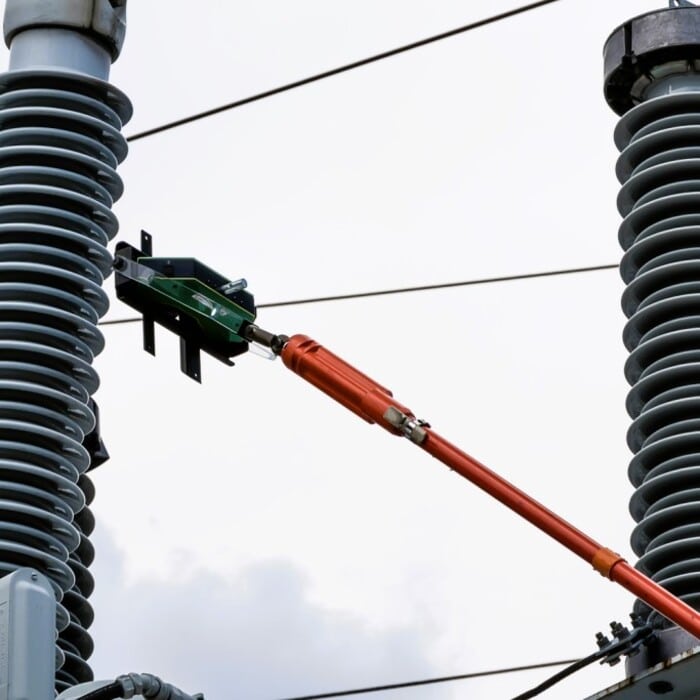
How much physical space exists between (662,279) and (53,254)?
95.1 inches

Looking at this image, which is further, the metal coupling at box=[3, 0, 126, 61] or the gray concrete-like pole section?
the metal coupling at box=[3, 0, 126, 61]

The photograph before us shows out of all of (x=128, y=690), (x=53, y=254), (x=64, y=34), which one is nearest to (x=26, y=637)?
(x=128, y=690)

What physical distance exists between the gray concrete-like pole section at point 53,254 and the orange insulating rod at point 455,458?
619 mm

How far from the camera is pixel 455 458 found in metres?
5.66

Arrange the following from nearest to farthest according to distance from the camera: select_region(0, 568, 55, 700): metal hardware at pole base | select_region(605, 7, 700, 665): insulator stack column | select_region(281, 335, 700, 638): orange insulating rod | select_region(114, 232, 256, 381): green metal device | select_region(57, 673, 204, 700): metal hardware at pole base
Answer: select_region(0, 568, 55, 700): metal hardware at pole base < select_region(57, 673, 204, 700): metal hardware at pole base < select_region(281, 335, 700, 638): orange insulating rod < select_region(114, 232, 256, 381): green metal device < select_region(605, 7, 700, 665): insulator stack column

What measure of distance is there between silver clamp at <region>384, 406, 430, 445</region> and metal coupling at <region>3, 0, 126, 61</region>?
120 centimetres

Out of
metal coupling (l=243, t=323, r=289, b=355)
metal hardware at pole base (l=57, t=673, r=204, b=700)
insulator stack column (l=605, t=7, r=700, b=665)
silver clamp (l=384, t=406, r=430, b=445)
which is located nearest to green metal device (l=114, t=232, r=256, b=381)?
metal coupling (l=243, t=323, r=289, b=355)

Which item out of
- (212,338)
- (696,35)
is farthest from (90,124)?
(696,35)

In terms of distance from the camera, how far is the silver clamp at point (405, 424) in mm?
5660

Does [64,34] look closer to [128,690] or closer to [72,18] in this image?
[72,18]

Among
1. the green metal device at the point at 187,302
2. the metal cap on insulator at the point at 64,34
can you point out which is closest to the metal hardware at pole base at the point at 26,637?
the green metal device at the point at 187,302

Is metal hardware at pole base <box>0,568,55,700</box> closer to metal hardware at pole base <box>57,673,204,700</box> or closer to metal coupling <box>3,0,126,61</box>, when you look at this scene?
metal hardware at pole base <box>57,673,204,700</box>

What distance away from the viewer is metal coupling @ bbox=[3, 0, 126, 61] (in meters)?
5.79

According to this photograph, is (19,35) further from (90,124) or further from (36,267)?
(36,267)
